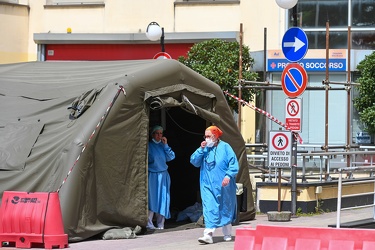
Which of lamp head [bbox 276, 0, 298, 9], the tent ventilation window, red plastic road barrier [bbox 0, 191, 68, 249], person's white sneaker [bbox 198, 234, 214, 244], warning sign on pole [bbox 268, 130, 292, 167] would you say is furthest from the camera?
lamp head [bbox 276, 0, 298, 9]

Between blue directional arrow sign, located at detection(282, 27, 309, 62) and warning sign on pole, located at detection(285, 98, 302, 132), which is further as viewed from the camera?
blue directional arrow sign, located at detection(282, 27, 309, 62)

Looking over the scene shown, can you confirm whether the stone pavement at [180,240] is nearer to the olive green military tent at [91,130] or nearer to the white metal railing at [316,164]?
the olive green military tent at [91,130]

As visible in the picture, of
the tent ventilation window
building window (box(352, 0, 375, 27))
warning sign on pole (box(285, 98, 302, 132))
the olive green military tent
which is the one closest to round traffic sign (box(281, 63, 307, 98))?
Answer: warning sign on pole (box(285, 98, 302, 132))

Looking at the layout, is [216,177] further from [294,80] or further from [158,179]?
[294,80]

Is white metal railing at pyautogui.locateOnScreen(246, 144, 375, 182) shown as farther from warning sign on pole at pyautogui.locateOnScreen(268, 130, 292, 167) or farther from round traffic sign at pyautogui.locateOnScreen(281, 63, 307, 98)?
round traffic sign at pyautogui.locateOnScreen(281, 63, 307, 98)

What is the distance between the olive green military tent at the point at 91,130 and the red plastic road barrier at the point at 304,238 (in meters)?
3.95

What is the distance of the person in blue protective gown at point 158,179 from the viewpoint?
51.8 feet

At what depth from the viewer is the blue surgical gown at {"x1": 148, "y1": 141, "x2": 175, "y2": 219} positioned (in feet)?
51.8

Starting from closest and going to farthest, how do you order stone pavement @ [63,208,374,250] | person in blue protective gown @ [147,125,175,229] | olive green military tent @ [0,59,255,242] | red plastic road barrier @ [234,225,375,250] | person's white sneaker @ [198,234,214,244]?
red plastic road barrier @ [234,225,375,250] < stone pavement @ [63,208,374,250] < person's white sneaker @ [198,234,214,244] < olive green military tent @ [0,59,255,242] < person in blue protective gown @ [147,125,175,229]

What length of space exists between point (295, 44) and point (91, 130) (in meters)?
5.14

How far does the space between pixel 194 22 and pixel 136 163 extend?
17581 mm

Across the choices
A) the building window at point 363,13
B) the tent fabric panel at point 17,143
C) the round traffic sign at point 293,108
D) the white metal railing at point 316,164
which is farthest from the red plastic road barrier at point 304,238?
the building window at point 363,13

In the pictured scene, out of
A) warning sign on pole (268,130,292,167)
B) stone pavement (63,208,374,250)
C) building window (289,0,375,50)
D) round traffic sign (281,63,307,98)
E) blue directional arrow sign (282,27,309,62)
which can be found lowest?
stone pavement (63,208,374,250)

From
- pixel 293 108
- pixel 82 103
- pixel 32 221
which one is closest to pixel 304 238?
pixel 32 221
